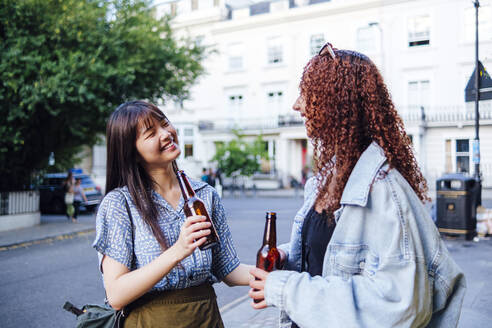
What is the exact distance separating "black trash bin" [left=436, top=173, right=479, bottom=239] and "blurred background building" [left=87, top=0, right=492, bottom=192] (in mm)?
13071

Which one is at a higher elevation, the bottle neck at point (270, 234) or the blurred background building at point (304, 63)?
the blurred background building at point (304, 63)

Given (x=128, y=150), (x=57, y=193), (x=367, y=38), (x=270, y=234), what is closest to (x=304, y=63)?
(x=367, y=38)

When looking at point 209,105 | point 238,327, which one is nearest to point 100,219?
point 238,327

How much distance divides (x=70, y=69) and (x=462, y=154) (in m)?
23.6

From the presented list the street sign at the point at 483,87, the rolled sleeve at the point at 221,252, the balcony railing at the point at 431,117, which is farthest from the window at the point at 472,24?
the rolled sleeve at the point at 221,252

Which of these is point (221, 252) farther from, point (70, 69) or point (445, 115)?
point (445, 115)

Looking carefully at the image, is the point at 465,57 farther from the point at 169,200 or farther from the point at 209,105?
the point at 169,200

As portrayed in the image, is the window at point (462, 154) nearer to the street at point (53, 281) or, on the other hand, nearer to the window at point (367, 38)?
the window at point (367, 38)

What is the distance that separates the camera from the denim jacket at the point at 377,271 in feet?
4.52

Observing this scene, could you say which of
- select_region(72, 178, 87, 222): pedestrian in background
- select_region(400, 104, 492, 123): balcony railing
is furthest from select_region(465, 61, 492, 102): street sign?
select_region(400, 104, 492, 123): balcony railing

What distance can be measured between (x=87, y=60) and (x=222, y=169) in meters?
17.0

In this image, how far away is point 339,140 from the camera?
1659mm

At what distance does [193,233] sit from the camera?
162 centimetres

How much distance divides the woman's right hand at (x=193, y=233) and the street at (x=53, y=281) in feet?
13.0
